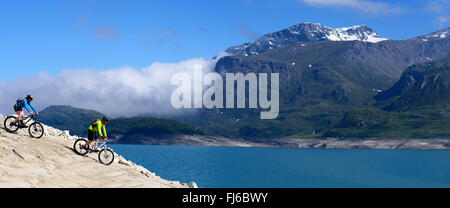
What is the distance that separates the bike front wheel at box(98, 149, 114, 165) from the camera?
1630 inches

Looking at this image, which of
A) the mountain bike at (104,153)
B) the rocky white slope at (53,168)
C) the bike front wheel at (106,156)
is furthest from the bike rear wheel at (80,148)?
the bike front wheel at (106,156)

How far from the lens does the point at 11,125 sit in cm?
4350

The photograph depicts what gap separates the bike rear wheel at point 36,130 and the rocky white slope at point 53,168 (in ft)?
1.88

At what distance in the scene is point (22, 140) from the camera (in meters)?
→ 41.1

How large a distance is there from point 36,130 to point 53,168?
8632 mm

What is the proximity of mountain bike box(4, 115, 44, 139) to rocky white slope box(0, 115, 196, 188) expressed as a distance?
1.90 feet

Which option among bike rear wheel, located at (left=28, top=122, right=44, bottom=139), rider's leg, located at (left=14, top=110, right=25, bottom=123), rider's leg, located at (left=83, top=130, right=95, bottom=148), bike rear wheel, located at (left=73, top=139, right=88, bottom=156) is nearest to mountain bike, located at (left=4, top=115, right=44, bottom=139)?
bike rear wheel, located at (left=28, top=122, right=44, bottom=139)

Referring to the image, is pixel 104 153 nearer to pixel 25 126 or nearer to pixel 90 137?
pixel 90 137

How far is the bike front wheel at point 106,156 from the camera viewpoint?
41.4m

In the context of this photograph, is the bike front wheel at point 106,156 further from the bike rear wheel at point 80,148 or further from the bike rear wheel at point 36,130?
the bike rear wheel at point 36,130
